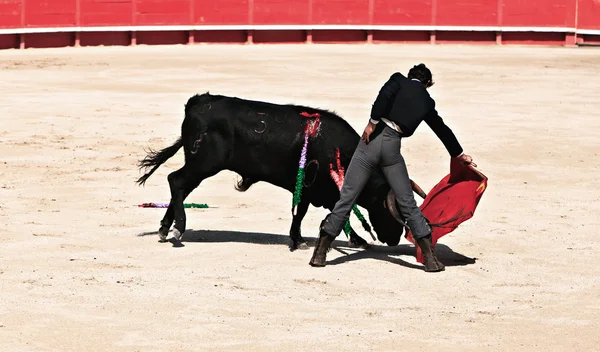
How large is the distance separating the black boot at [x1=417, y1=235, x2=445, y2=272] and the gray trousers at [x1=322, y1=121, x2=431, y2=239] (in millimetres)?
55

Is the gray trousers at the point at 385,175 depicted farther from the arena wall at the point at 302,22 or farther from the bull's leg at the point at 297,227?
the arena wall at the point at 302,22

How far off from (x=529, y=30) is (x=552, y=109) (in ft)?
32.9

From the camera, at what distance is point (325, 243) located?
8.06 metres

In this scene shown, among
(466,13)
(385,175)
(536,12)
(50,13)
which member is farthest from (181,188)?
(536,12)

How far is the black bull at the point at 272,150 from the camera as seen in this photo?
8.47 m

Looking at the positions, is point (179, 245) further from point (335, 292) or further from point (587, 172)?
point (587, 172)

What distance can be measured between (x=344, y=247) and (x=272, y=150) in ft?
Result: 3.02

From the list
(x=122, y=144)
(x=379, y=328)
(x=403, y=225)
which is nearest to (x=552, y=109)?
(x=122, y=144)

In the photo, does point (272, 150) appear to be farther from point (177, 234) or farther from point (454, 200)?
point (454, 200)

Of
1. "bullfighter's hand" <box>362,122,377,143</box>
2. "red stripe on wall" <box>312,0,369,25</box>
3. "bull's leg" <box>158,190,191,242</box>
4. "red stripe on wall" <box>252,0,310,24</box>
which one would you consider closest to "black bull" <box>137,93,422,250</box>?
"bull's leg" <box>158,190,191,242</box>

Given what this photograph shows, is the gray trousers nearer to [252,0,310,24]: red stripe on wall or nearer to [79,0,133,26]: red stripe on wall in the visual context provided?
[79,0,133,26]: red stripe on wall

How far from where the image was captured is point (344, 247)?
29.3 ft

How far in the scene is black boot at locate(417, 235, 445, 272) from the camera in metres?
8.05

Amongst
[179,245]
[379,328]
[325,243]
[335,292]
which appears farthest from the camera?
[179,245]
